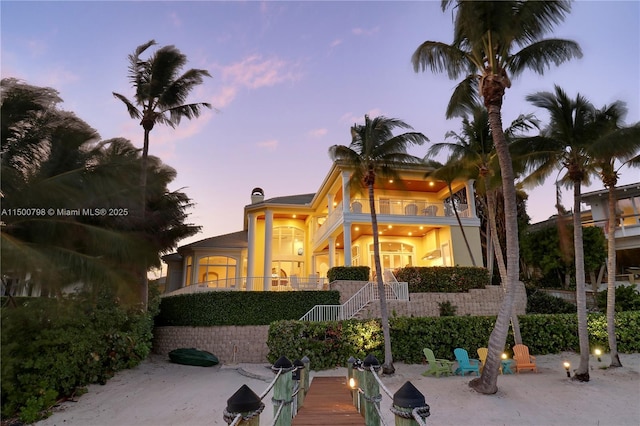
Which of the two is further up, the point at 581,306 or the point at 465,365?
the point at 581,306

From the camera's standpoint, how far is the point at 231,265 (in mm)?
23391

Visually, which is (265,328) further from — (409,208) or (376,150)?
(409,208)

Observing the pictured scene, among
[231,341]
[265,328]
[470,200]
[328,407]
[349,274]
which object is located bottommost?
[231,341]

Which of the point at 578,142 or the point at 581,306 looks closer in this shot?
the point at 581,306

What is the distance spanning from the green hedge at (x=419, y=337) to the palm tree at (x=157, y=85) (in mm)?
10448

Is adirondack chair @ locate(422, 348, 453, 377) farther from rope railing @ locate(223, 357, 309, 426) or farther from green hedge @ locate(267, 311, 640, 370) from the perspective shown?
rope railing @ locate(223, 357, 309, 426)

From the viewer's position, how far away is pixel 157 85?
15.8 m

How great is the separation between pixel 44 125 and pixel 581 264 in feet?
54.3

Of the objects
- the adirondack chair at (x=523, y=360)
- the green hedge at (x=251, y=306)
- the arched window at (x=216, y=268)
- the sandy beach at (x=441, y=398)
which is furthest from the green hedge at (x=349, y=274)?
the arched window at (x=216, y=268)

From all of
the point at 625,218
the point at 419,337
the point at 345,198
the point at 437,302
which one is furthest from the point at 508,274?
the point at 625,218

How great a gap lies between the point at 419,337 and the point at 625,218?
18.5 metres

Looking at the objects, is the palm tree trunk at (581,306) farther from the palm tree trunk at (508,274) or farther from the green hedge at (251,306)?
the green hedge at (251,306)

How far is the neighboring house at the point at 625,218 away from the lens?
20.9m

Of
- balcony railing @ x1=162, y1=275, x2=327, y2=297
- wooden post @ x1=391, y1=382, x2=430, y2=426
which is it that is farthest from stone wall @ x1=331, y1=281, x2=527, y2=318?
wooden post @ x1=391, y1=382, x2=430, y2=426
